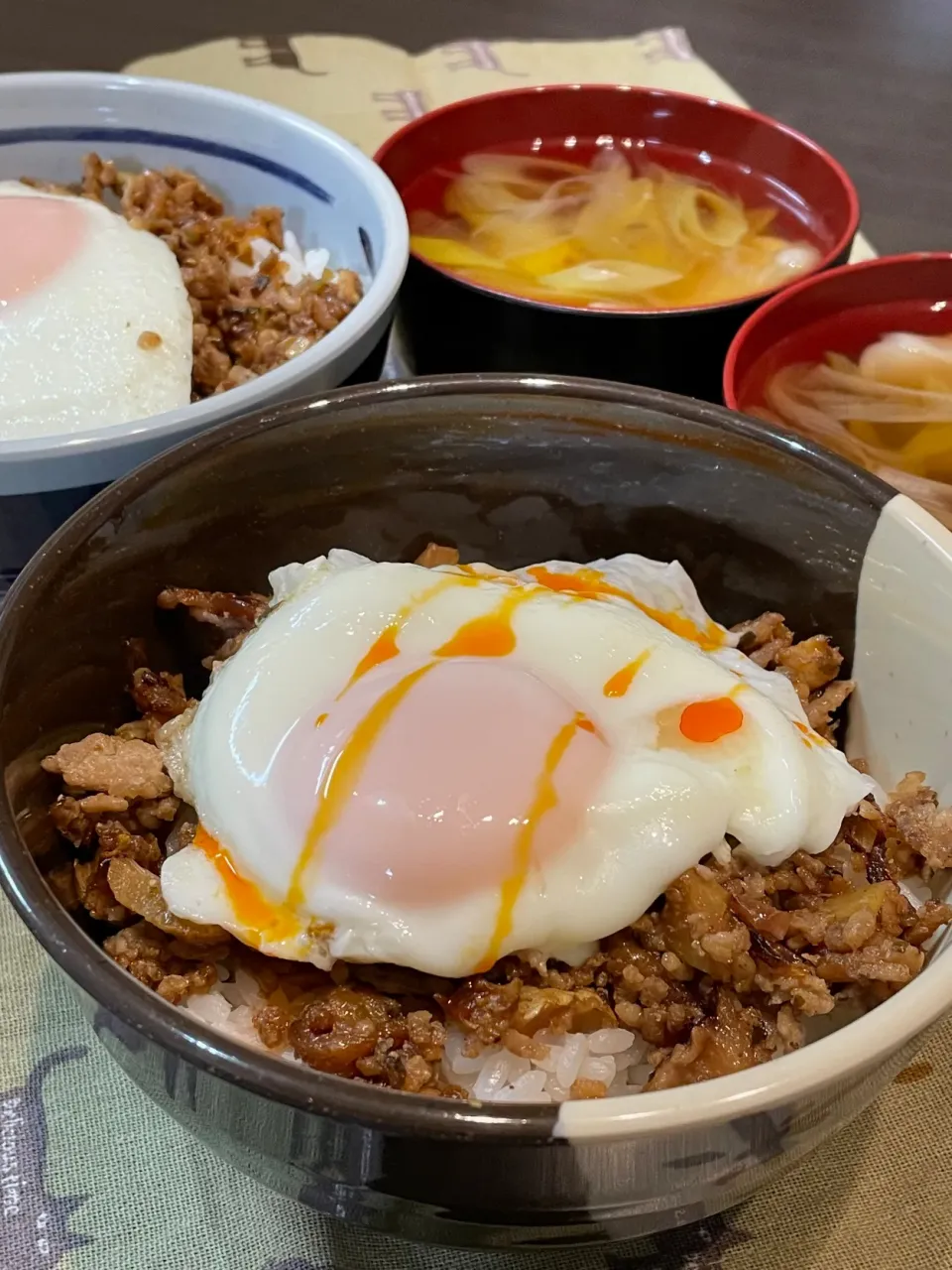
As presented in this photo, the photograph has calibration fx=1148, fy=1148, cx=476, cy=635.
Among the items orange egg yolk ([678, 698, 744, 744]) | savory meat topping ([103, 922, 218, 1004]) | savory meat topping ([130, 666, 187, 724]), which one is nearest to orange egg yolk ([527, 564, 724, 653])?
orange egg yolk ([678, 698, 744, 744])

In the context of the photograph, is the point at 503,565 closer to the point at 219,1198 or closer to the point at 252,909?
the point at 252,909

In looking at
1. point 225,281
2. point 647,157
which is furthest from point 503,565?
point 647,157

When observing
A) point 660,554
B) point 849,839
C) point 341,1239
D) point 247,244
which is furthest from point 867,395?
point 341,1239

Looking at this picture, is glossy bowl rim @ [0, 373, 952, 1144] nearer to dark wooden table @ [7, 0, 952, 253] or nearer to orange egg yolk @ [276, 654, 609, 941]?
orange egg yolk @ [276, 654, 609, 941]

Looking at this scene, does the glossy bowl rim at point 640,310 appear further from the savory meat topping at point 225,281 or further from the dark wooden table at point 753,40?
the dark wooden table at point 753,40

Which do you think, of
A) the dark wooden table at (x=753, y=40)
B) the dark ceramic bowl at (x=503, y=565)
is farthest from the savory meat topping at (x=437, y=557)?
the dark wooden table at (x=753, y=40)

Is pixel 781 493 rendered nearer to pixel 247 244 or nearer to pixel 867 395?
pixel 867 395

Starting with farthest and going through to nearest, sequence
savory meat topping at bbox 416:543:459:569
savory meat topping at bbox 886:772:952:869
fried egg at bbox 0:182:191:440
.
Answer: fried egg at bbox 0:182:191:440 < savory meat topping at bbox 416:543:459:569 < savory meat topping at bbox 886:772:952:869
